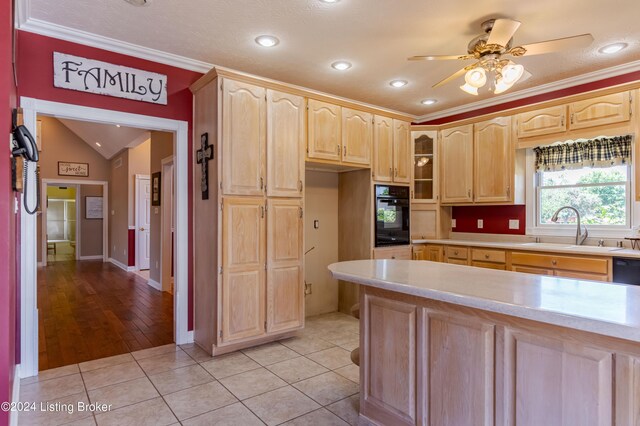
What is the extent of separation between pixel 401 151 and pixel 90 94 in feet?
10.8

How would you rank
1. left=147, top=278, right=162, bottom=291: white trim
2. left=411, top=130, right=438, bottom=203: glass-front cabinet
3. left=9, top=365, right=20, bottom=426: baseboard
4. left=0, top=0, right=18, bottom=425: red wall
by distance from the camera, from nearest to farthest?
left=0, top=0, right=18, bottom=425: red wall, left=9, top=365, right=20, bottom=426: baseboard, left=411, top=130, right=438, bottom=203: glass-front cabinet, left=147, top=278, right=162, bottom=291: white trim

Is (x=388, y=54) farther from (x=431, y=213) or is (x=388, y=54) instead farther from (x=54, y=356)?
(x=54, y=356)

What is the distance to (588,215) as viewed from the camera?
12.9 ft

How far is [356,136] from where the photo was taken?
4.12 metres

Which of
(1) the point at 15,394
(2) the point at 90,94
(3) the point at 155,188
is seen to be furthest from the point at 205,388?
(3) the point at 155,188

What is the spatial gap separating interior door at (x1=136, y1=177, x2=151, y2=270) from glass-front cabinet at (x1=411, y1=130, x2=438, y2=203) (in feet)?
18.5

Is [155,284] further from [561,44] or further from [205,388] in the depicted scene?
[561,44]

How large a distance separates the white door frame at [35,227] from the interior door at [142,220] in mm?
4731

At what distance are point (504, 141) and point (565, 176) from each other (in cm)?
77

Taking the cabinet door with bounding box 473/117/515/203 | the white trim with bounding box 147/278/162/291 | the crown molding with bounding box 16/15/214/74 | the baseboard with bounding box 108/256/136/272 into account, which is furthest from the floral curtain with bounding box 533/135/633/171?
the baseboard with bounding box 108/256/136/272

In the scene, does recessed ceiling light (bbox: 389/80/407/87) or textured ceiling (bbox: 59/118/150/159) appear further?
textured ceiling (bbox: 59/118/150/159)

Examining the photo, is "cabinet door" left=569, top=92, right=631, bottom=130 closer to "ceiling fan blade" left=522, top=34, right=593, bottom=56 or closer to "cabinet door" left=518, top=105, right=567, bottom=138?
"cabinet door" left=518, top=105, right=567, bottom=138

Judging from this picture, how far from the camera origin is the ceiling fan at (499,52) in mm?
2422

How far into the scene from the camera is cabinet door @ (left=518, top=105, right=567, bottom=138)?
376 centimetres
